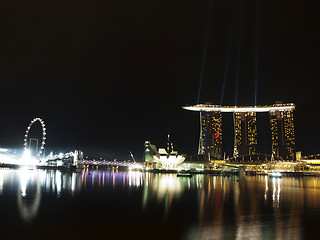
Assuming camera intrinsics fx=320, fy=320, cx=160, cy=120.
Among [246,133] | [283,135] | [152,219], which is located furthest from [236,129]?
[152,219]

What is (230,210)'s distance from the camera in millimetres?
19984

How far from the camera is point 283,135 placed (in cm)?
13725

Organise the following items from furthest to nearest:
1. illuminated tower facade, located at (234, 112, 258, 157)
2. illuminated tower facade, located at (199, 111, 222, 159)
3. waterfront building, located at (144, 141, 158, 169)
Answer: illuminated tower facade, located at (199, 111, 222, 159), illuminated tower facade, located at (234, 112, 258, 157), waterfront building, located at (144, 141, 158, 169)

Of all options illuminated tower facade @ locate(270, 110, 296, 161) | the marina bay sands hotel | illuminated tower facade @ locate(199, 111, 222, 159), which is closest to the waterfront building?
the marina bay sands hotel

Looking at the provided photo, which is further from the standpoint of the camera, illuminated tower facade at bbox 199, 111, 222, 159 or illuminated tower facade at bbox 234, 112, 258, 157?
illuminated tower facade at bbox 199, 111, 222, 159

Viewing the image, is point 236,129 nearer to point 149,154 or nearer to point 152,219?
point 149,154

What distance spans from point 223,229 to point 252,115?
138 m

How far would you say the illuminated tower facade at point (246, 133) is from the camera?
146125 millimetres

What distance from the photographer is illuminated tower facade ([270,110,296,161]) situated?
136 meters

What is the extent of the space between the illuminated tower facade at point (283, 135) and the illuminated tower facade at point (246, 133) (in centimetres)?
909

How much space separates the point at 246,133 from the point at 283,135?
16.3 meters

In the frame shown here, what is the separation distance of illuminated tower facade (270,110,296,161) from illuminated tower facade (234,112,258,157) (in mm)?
9093

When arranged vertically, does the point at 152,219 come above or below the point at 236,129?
below

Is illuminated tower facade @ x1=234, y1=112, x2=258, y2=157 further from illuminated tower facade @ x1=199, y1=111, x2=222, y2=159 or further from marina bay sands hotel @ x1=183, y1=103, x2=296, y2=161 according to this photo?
illuminated tower facade @ x1=199, y1=111, x2=222, y2=159
